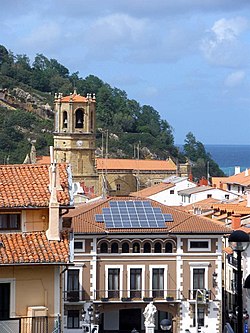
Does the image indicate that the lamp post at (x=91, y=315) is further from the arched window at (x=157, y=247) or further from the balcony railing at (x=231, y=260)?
the balcony railing at (x=231, y=260)

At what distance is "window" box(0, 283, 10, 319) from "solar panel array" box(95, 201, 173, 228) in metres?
28.9

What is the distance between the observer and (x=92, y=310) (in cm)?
5016

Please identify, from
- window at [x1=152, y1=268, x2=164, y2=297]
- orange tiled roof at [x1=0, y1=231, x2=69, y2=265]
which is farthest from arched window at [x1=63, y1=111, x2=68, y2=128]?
orange tiled roof at [x1=0, y1=231, x2=69, y2=265]

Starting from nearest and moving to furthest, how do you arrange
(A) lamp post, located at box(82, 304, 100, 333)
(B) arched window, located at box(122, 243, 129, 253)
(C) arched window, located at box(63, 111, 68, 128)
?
(A) lamp post, located at box(82, 304, 100, 333), (B) arched window, located at box(122, 243, 129, 253), (C) arched window, located at box(63, 111, 68, 128)

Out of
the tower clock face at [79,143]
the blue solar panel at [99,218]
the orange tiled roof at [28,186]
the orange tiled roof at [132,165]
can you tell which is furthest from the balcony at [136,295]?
the orange tiled roof at [132,165]

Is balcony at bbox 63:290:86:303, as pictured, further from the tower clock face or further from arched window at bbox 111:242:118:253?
the tower clock face

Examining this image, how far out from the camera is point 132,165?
13962cm

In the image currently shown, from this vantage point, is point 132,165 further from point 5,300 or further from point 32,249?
point 5,300

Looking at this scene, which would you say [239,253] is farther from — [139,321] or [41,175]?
[139,321]

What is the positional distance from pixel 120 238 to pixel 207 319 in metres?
5.41

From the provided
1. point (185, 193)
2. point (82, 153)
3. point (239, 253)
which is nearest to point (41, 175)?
point (239, 253)

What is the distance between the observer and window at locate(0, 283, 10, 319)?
22.2 metres

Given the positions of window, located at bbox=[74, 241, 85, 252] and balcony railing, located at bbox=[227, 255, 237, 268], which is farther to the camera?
balcony railing, located at bbox=[227, 255, 237, 268]

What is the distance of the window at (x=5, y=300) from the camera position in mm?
22234
